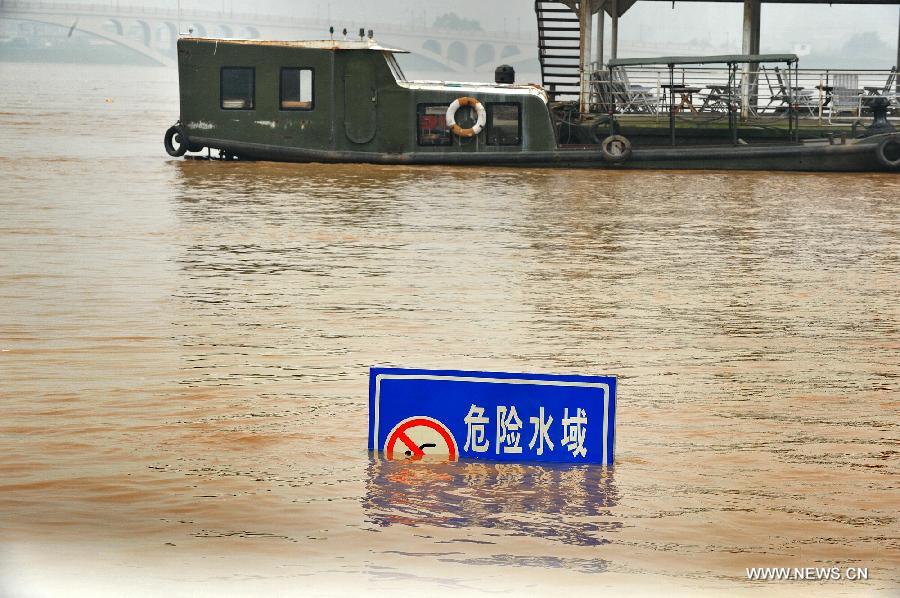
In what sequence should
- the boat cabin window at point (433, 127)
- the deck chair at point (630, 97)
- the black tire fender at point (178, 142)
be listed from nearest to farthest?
the boat cabin window at point (433, 127) → the black tire fender at point (178, 142) → the deck chair at point (630, 97)

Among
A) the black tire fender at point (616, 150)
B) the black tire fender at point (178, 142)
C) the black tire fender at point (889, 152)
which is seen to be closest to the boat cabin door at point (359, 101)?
the black tire fender at point (178, 142)

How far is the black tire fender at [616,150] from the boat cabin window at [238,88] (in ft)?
23.0

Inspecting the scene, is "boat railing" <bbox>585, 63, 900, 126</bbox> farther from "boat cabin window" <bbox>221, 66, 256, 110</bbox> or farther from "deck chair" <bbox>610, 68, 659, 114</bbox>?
"boat cabin window" <bbox>221, 66, 256, 110</bbox>

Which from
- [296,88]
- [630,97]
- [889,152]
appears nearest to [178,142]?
[296,88]

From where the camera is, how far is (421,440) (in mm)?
6496

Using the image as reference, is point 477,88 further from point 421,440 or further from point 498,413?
point 498,413

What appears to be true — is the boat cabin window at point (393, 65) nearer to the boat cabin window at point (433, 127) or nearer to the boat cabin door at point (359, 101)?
the boat cabin door at point (359, 101)

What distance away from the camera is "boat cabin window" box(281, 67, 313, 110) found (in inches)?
1104

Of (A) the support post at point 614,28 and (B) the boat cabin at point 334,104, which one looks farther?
(A) the support post at point 614,28

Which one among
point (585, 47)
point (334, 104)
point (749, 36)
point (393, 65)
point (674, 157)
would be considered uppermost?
point (749, 36)

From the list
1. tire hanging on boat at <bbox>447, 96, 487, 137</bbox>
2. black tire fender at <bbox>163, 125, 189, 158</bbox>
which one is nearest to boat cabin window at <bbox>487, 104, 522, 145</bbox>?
tire hanging on boat at <bbox>447, 96, 487, 137</bbox>

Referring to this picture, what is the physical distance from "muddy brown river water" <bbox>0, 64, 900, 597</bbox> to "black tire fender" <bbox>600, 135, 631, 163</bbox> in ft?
27.2

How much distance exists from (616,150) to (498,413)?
22518 mm

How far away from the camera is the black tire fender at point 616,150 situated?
92.8 feet
